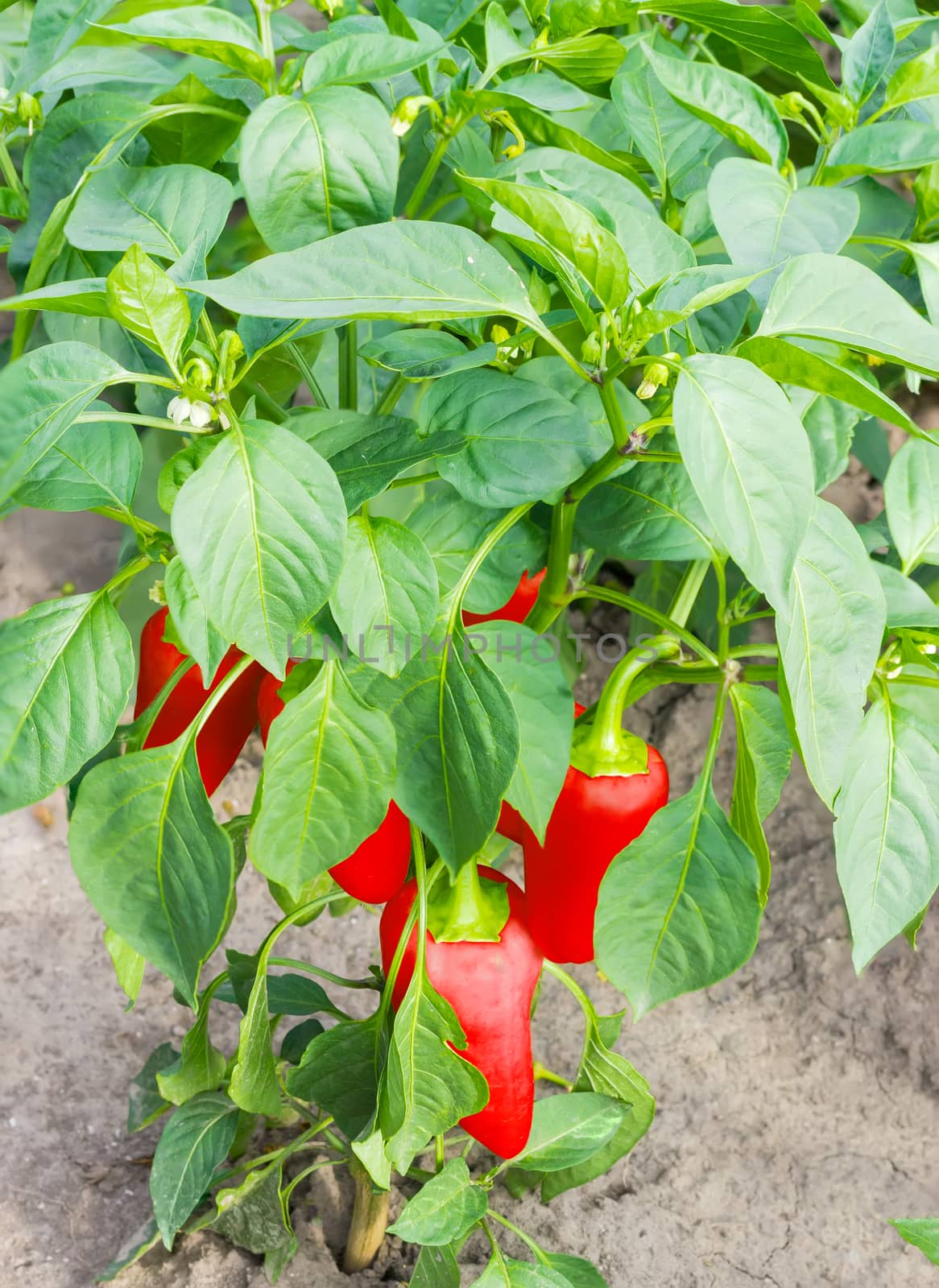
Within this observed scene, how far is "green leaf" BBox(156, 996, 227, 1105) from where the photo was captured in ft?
2.63

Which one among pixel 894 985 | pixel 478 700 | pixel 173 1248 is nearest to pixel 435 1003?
Result: pixel 478 700

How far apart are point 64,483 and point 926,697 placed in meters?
0.47

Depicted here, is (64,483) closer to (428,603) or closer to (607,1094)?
(428,603)

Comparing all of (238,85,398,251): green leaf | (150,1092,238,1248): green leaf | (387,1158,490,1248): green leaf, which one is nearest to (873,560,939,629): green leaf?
(238,85,398,251): green leaf

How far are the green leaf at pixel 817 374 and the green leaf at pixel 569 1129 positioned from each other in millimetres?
532

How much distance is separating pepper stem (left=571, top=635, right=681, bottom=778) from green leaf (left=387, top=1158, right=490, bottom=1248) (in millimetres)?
283

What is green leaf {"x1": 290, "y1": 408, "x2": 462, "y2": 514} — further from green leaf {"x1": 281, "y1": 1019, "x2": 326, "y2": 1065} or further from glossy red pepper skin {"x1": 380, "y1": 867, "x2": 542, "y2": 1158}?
green leaf {"x1": 281, "y1": 1019, "x2": 326, "y2": 1065}

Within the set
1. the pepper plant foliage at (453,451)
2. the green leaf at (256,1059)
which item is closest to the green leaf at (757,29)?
the pepper plant foliage at (453,451)

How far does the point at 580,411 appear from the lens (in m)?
0.59

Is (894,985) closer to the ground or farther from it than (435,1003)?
closer to the ground

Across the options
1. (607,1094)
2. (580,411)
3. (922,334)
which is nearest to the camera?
(922,334)

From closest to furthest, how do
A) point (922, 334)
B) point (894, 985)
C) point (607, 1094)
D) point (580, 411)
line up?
1. point (922, 334)
2. point (580, 411)
3. point (607, 1094)
4. point (894, 985)

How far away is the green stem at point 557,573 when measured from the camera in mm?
642

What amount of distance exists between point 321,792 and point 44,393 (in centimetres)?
22
